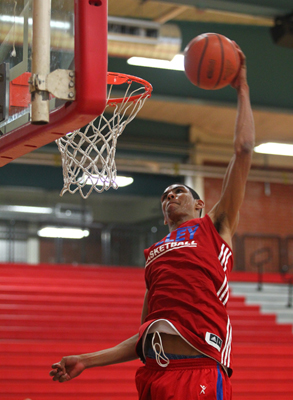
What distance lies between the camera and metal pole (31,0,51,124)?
180 cm

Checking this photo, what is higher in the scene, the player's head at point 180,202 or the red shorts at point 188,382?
the player's head at point 180,202

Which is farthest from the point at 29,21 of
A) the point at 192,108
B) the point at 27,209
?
the point at 27,209

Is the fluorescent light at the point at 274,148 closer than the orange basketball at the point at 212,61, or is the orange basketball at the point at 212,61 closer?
the orange basketball at the point at 212,61

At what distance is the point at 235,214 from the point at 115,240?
13658 mm

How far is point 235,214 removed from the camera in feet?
7.54

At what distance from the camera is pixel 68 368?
2.30 metres

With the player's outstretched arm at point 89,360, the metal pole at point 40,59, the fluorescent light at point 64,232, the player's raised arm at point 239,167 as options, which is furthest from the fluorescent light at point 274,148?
the metal pole at point 40,59

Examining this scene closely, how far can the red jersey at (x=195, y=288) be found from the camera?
214cm

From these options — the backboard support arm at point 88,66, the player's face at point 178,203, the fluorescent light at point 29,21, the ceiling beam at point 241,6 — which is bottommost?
the player's face at point 178,203

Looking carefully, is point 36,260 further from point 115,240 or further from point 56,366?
point 56,366

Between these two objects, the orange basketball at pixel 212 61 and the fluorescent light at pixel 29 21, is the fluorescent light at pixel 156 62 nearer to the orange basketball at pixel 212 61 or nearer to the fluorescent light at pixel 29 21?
the orange basketball at pixel 212 61

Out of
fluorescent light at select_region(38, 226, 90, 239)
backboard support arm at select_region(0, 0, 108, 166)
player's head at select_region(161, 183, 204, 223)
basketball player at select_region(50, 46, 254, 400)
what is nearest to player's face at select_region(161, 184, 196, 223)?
player's head at select_region(161, 183, 204, 223)

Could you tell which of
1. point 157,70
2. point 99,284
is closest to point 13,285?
point 99,284

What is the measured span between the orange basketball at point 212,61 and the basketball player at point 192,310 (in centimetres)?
8
